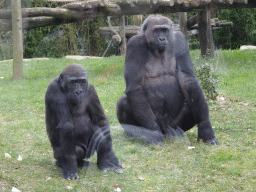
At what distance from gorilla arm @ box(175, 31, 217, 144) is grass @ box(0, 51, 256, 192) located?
14 centimetres

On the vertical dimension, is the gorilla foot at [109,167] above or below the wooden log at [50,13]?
below

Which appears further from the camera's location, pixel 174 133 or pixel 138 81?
pixel 174 133

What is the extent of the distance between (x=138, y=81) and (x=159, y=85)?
213mm

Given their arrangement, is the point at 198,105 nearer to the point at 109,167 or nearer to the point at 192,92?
the point at 192,92

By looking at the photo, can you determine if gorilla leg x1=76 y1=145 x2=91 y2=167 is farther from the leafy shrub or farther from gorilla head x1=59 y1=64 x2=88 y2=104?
the leafy shrub

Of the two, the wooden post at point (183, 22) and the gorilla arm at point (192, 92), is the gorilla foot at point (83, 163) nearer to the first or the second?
the gorilla arm at point (192, 92)

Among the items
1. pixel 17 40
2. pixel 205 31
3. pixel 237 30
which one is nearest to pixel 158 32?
pixel 17 40

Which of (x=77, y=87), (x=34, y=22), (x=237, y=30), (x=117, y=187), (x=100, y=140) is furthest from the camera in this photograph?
(x=237, y=30)

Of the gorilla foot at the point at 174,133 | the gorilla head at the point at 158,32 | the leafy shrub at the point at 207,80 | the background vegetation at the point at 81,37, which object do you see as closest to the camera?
the gorilla head at the point at 158,32

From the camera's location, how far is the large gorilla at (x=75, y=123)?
3027 mm

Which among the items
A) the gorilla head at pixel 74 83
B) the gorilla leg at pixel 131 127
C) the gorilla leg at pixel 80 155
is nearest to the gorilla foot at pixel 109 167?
the gorilla leg at pixel 80 155

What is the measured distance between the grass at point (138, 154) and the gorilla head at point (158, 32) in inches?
37.1

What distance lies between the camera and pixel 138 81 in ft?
12.8

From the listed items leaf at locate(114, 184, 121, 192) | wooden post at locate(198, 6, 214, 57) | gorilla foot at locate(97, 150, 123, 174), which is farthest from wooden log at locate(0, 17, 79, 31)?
leaf at locate(114, 184, 121, 192)
